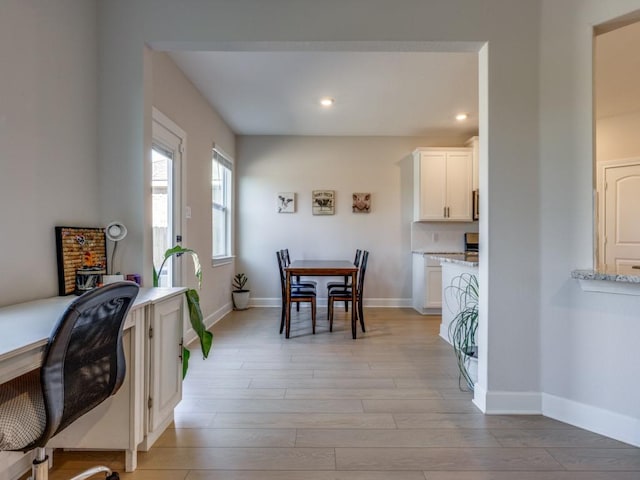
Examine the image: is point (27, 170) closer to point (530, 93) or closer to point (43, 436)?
point (43, 436)

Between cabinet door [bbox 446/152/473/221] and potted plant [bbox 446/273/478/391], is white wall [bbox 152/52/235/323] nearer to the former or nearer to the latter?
potted plant [bbox 446/273/478/391]

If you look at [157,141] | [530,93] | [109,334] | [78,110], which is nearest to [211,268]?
[157,141]

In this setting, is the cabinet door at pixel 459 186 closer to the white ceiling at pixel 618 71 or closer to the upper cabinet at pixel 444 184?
the upper cabinet at pixel 444 184

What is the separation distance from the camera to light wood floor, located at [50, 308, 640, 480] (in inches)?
64.4

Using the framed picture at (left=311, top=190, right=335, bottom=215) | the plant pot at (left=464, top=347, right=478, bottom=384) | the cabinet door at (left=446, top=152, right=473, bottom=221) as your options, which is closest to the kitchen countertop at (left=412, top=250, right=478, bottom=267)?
the cabinet door at (left=446, top=152, right=473, bottom=221)

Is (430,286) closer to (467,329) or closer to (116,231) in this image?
(467,329)

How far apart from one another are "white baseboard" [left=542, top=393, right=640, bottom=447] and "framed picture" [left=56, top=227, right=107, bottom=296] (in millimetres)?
2758

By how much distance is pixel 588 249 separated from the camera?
2.02 meters

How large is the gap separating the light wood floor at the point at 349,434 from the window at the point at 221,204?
2.13 metres

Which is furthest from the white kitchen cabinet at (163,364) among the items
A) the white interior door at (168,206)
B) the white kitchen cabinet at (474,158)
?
the white kitchen cabinet at (474,158)

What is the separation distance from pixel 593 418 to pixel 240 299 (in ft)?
13.5

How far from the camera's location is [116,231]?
6.78 ft

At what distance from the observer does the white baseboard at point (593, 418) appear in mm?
1847

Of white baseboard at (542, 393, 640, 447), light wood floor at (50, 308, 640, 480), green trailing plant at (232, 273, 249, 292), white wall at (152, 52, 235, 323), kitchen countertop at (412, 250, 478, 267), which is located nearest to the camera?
light wood floor at (50, 308, 640, 480)
